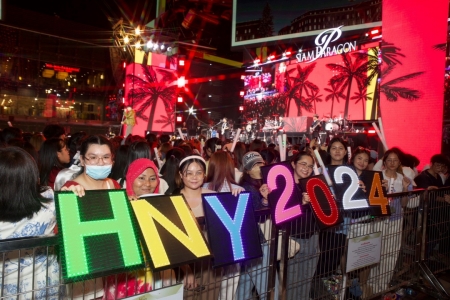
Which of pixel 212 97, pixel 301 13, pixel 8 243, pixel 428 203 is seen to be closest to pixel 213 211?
pixel 8 243

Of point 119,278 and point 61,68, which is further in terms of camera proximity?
point 61,68

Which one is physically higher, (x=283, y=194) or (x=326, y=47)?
(x=326, y=47)

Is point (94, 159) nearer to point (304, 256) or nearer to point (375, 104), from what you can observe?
point (304, 256)

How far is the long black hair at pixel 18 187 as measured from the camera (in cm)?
209

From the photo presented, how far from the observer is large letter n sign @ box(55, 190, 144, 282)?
1860 mm

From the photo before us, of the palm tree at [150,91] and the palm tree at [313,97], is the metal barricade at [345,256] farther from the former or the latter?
the palm tree at [313,97]

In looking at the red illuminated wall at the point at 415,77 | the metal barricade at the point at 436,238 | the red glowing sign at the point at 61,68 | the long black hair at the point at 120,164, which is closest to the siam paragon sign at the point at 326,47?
the red illuminated wall at the point at 415,77

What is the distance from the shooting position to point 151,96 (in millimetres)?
24812

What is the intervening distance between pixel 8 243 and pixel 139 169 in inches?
66.9

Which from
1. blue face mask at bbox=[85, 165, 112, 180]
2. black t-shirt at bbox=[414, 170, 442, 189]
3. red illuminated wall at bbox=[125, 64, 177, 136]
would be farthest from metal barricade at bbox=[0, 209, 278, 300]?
red illuminated wall at bbox=[125, 64, 177, 136]

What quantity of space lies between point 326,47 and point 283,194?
77.1 feet

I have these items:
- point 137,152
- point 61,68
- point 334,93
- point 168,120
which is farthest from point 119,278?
point 61,68

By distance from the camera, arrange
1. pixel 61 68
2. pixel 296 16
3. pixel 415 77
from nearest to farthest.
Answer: pixel 415 77, pixel 296 16, pixel 61 68

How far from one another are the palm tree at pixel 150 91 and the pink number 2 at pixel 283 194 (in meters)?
21.9
